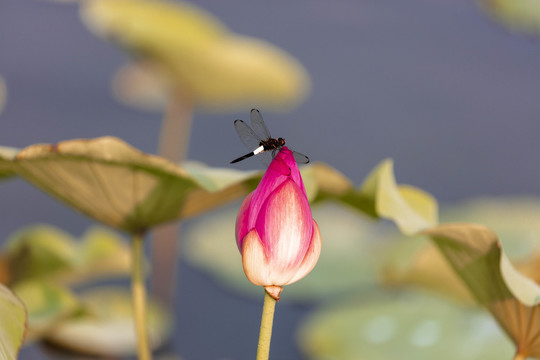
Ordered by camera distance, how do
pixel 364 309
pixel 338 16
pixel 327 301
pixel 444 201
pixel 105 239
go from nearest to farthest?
1. pixel 105 239
2. pixel 364 309
3. pixel 327 301
4. pixel 444 201
5. pixel 338 16

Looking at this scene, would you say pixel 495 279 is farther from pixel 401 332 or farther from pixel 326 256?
pixel 326 256

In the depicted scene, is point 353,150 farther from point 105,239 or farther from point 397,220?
point 397,220

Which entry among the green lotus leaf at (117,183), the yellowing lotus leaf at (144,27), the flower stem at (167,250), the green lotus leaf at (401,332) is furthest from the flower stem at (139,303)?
the flower stem at (167,250)

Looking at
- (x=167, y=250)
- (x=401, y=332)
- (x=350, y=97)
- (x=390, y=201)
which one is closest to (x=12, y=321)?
(x=390, y=201)

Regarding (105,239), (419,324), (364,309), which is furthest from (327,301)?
(105,239)

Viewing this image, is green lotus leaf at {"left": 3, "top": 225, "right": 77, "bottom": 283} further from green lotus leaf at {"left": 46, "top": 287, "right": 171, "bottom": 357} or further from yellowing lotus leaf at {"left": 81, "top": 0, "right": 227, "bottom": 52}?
yellowing lotus leaf at {"left": 81, "top": 0, "right": 227, "bottom": 52}

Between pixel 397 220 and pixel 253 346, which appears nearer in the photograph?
pixel 397 220
